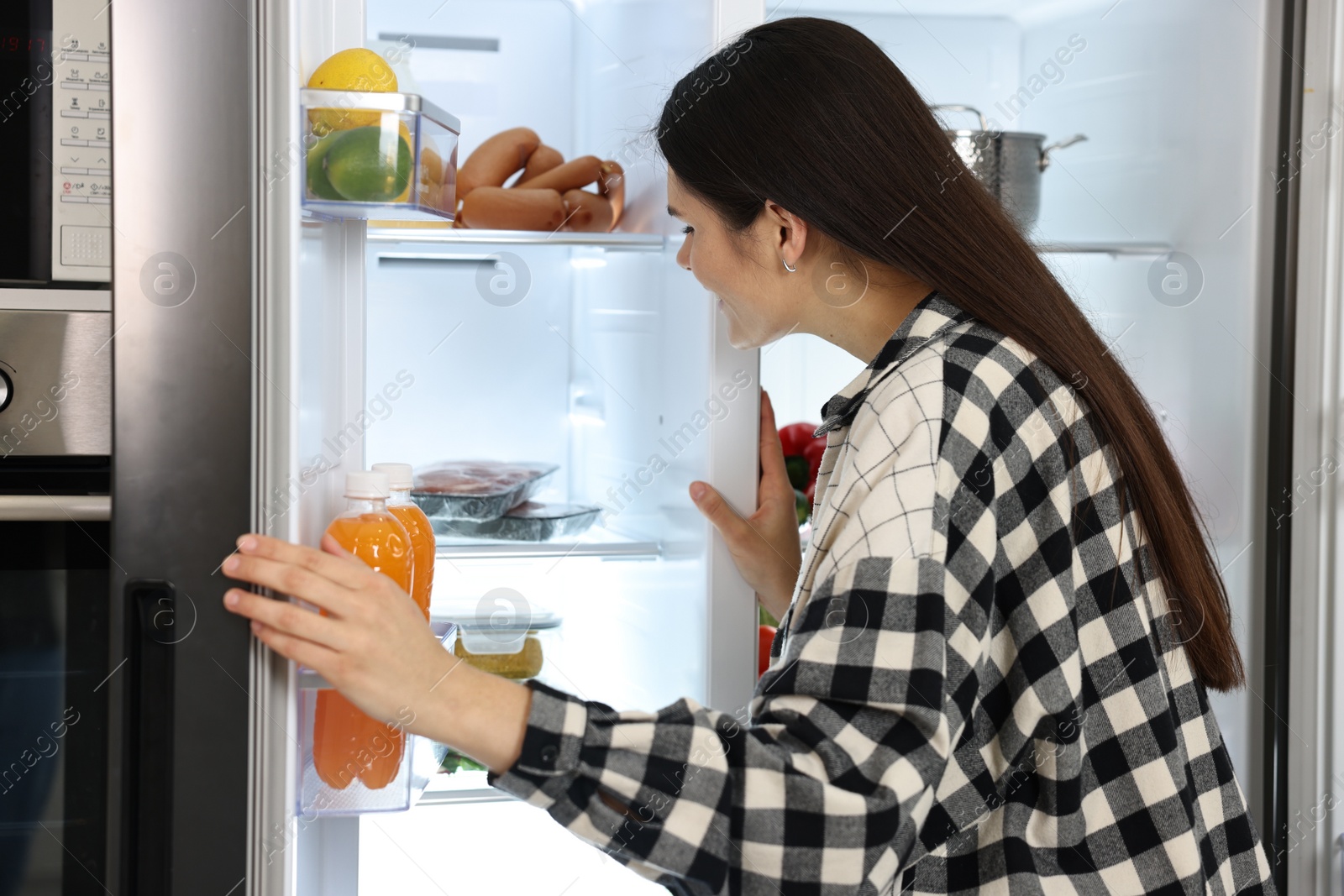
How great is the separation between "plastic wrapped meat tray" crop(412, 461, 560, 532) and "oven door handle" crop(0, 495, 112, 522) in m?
0.63

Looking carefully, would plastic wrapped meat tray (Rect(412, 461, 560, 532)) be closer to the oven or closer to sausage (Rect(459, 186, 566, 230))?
sausage (Rect(459, 186, 566, 230))

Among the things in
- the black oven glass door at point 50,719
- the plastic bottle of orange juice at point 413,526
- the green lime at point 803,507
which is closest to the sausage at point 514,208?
the plastic bottle of orange juice at point 413,526

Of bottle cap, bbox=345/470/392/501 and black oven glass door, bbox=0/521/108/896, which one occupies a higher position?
bottle cap, bbox=345/470/392/501

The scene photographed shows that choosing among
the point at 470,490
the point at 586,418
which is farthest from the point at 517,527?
the point at 586,418

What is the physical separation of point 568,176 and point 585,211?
0.05 metres

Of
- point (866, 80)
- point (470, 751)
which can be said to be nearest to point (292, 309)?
point (470, 751)

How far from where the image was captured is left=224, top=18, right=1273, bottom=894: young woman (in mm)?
722

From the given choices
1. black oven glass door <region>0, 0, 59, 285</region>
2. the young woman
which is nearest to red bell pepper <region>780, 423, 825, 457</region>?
the young woman

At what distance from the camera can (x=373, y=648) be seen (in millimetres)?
704

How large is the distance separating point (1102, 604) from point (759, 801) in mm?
349

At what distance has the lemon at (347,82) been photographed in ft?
3.01

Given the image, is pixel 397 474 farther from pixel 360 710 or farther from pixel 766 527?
pixel 766 527

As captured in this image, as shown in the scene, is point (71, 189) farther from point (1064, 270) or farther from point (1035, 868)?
point (1064, 270)

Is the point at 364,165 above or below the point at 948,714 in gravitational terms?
above
